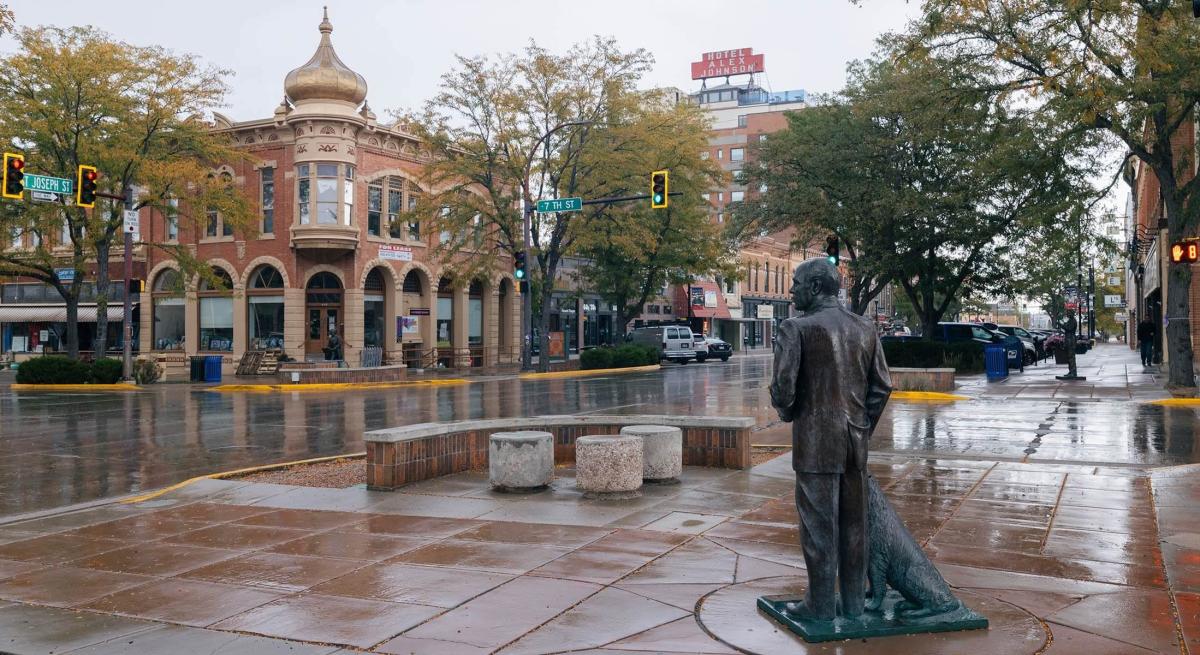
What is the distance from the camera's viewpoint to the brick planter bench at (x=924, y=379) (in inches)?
890

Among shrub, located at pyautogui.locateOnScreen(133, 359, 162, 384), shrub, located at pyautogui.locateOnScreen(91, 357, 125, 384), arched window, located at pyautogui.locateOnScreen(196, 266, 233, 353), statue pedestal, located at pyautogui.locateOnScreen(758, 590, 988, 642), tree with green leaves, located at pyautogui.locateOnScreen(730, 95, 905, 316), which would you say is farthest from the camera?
arched window, located at pyautogui.locateOnScreen(196, 266, 233, 353)

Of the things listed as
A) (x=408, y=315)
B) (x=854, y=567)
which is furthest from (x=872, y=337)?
(x=408, y=315)

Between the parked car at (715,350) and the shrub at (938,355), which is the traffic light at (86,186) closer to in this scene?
the shrub at (938,355)

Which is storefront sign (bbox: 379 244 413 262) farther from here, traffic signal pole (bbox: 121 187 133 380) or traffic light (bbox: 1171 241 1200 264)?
traffic light (bbox: 1171 241 1200 264)

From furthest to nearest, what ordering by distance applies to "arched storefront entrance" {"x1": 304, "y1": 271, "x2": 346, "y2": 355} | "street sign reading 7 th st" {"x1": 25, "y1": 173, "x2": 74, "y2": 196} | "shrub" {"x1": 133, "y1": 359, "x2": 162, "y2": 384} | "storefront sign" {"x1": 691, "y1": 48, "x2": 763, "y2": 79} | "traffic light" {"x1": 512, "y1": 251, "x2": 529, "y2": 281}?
"storefront sign" {"x1": 691, "y1": 48, "x2": 763, "y2": 79} → "arched storefront entrance" {"x1": 304, "y1": 271, "x2": 346, "y2": 355} → "traffic light" {"x1": 512, "y1": 251, "x2": 529, "y2": 281} → "shrub" {"x1": 133, "y1": 359, "x2": 162, "y2": 384} → "street sign reading 7 th st" {"x1": 25, "y1": 173, "x2": 74, "y2": 196}

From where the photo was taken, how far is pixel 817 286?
16.5 ft

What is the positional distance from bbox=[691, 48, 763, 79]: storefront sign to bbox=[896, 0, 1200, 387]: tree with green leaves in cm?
9556

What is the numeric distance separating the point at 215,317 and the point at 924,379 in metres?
30.7

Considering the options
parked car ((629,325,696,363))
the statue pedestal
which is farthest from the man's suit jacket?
parked car ((629,325,696,363))

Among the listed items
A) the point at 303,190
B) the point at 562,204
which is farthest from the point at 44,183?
the point at 303,190

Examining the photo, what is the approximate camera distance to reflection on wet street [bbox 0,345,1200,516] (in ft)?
39.1

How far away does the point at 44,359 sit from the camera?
30297mm

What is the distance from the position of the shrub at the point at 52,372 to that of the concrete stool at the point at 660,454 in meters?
26.9

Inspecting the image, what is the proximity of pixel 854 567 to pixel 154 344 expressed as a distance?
4321cm
